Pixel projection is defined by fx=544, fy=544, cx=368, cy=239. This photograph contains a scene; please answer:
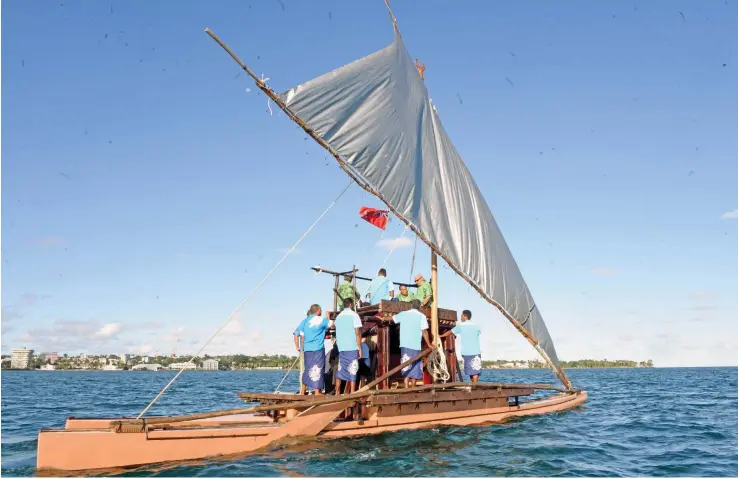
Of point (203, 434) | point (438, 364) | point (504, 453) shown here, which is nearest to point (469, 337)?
point (438, 364)

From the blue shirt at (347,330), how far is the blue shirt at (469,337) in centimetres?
379

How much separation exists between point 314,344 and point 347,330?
0.80 metres

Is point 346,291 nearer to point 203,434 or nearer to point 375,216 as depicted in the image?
point 375,216

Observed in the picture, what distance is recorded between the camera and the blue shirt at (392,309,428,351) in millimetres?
13117

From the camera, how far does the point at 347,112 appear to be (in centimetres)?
1342

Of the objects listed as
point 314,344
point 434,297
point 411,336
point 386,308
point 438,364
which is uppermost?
point 434,297

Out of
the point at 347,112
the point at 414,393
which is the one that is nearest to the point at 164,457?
the point at 414,393

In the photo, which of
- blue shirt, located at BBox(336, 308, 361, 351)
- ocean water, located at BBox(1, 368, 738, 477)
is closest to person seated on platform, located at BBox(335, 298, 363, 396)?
blue shirt, located at BBox(336, 308, 361, 351)

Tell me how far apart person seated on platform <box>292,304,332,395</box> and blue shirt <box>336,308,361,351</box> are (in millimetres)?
341

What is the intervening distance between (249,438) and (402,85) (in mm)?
10142

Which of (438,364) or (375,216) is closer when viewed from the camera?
(438,364)

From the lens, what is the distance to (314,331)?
12.1 meters

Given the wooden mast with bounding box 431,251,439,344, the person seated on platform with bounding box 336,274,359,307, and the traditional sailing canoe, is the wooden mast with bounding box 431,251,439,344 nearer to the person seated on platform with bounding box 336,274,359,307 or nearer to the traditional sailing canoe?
the traditional sailing canoe

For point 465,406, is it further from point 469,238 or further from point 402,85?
point 402,85
